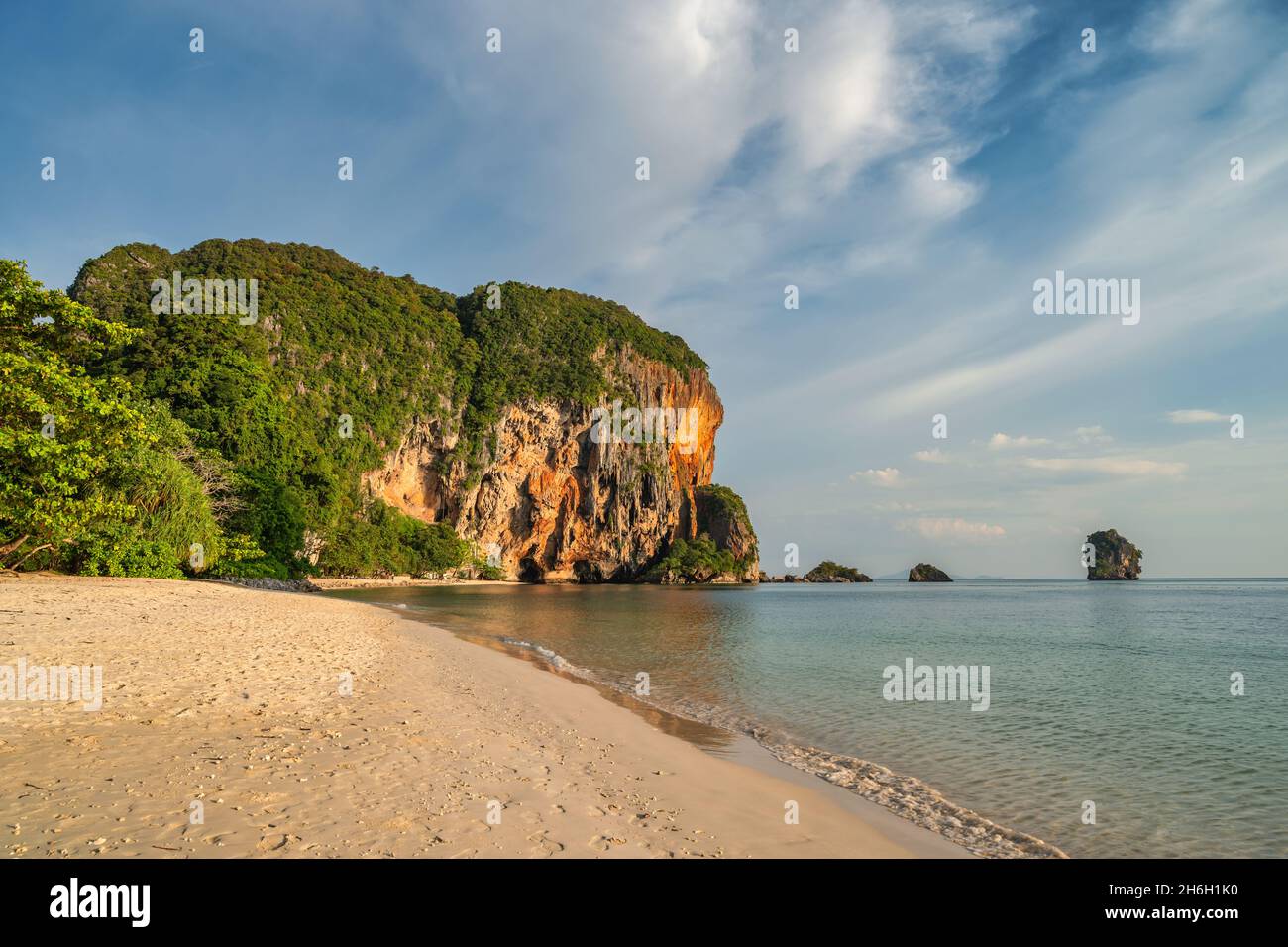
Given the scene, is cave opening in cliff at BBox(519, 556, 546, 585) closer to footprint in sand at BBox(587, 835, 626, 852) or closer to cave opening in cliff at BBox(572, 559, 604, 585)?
cave opening in cliff at BBox(572, 559, 604, 585)

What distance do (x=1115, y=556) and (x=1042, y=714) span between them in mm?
185461

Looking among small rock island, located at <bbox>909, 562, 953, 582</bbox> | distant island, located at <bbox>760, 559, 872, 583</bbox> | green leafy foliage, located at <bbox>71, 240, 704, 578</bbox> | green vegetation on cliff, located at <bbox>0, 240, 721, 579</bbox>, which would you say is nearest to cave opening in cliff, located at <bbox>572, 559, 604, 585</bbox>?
green vegetation on cliff, located at <bbox>0, 240, 721, 579</bbox>

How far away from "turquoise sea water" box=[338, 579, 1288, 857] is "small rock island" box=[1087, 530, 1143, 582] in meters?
158

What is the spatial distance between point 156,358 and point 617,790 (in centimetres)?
5070

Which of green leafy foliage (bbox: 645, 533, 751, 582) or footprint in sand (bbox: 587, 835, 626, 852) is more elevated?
footprint in sand (bbox: 587, 835, 626, 852)

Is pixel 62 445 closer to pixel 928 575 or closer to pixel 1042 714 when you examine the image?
pixel 1042 714

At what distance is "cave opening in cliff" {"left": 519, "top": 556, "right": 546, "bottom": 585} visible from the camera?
355 feet

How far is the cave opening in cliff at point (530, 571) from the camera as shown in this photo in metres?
108

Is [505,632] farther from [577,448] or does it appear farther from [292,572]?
[577,448]

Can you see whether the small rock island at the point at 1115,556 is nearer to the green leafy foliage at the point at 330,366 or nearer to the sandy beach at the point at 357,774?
the green leafy foliage at the point at 330,366

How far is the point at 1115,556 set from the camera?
16075cm

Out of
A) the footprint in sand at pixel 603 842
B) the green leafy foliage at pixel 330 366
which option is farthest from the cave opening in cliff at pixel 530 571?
the footprint in sand at pixel 603 842

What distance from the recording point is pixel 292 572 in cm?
4522
